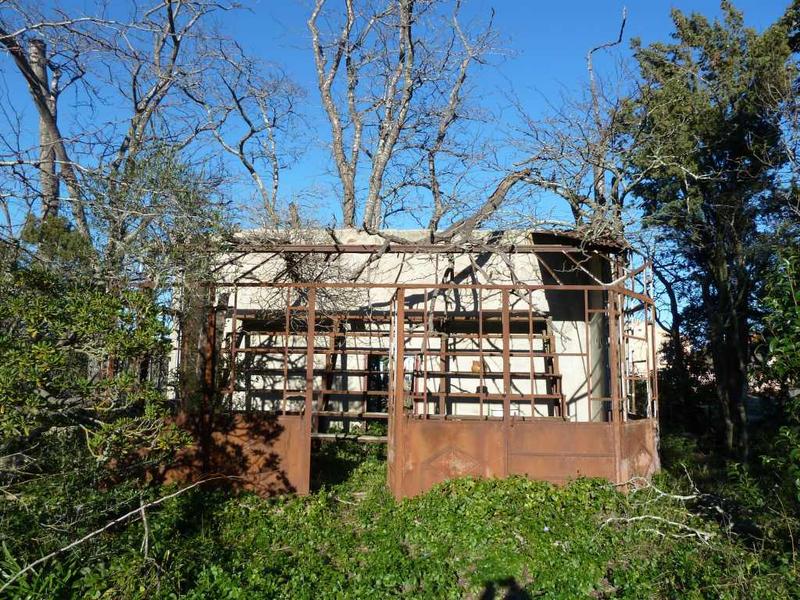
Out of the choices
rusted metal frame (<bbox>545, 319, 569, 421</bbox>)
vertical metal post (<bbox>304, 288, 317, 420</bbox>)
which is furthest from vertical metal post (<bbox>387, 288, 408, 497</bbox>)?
rusted metal frame (<bbox>545, 319, 569, 421</bbox>)

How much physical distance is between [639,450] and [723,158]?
9.44m

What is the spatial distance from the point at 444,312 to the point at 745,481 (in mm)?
6992

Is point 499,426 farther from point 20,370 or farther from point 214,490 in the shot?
point 20,370

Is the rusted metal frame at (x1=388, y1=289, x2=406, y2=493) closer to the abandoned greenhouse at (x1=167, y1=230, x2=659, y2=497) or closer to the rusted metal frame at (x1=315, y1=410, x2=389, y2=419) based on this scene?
the abandoned greenhouse at (x1=167, y1=230, x2=659, y2=497)

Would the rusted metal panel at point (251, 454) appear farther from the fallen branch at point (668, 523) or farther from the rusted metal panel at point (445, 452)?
the fallen branch at point (668, 523)

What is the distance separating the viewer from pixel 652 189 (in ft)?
55.4

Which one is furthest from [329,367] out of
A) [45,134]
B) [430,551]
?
[45,134]

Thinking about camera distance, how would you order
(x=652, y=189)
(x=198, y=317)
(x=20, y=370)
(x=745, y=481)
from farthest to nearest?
(x=652, y=189) → (x=198, y=317) → (x=745, y=481) → (x=20, y=370)

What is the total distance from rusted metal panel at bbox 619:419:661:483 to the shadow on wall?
180 inches

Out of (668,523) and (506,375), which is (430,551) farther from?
(506,375)

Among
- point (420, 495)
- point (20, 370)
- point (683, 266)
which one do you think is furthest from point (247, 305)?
point (683, 266)

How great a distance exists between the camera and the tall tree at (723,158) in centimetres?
1462

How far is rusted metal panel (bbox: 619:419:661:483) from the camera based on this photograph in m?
9.06

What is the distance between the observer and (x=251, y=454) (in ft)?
29.6
